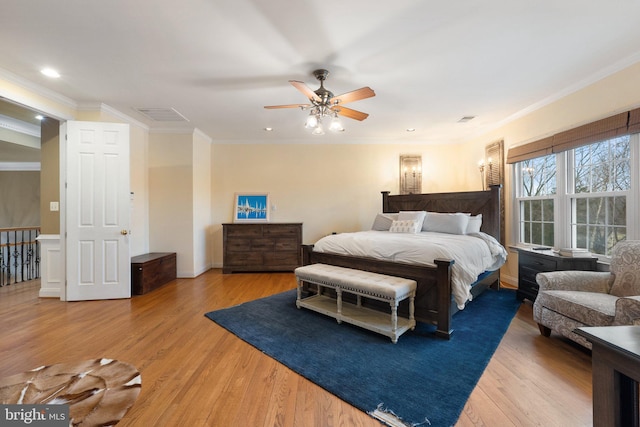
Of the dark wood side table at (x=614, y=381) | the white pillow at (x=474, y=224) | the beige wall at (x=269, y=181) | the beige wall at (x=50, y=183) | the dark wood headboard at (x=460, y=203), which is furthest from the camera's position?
the beige wall at (x=269, y=181)

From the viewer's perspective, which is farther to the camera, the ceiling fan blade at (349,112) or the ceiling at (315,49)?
the ceiling fan blade at (349,112)

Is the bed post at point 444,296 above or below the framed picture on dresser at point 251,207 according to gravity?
below

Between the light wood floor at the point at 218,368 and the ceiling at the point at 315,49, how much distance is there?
104 inches

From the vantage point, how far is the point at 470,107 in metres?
3.69

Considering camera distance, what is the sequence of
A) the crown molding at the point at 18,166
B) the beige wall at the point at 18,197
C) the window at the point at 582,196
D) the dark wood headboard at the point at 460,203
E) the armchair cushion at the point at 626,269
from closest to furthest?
the armchair cushion at the point at 626,269
the window at the point at 582,196
the dark wood headboard at the point at 460,203
the crown molding at the point at 18,166
the beige wall at the point at 18,197

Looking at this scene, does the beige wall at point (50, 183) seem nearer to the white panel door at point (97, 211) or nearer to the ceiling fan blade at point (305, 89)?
the white panel door at point (97, 211)

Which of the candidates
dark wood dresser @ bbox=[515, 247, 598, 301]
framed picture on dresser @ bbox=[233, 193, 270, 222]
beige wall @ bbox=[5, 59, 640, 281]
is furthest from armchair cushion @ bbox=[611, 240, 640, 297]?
framed picture on dresser @ bbox=[233, 193, 270, 222]

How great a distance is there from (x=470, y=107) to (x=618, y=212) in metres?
2.07

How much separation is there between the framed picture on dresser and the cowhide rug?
345 cm

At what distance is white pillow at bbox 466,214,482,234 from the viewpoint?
384 centimetres

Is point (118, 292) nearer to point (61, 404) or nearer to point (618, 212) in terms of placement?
point (61, 404)

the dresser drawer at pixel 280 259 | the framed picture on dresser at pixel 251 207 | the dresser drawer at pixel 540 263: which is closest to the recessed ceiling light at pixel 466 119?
the dresser drawer at pixel 540 263

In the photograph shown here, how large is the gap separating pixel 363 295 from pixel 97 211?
3718 millimetres

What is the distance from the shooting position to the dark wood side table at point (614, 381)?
88 centimetres
